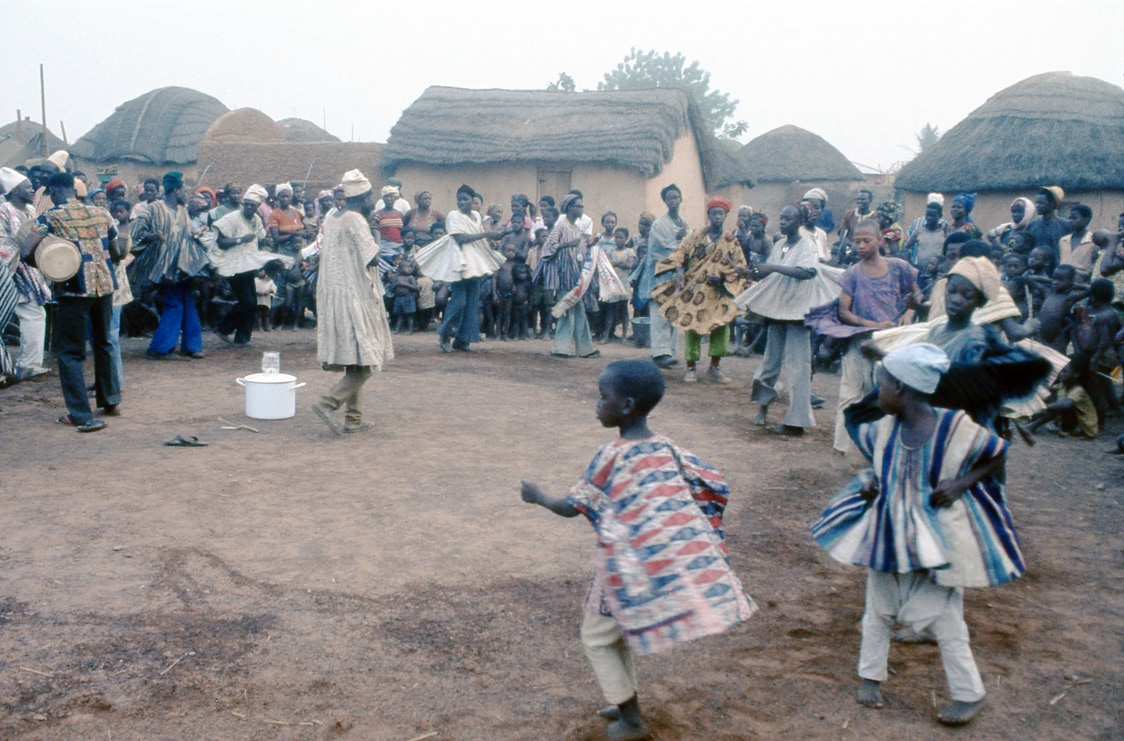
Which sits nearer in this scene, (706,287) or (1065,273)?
(1065,273)

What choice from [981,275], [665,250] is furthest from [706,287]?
[981,275]

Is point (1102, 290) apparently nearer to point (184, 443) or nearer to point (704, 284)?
point (704, 284)

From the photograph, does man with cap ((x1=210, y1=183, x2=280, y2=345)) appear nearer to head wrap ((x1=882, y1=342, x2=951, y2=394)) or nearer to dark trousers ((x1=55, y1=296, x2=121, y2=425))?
dark trousers ((x1=55, y1=296, x2=121, y2=425))

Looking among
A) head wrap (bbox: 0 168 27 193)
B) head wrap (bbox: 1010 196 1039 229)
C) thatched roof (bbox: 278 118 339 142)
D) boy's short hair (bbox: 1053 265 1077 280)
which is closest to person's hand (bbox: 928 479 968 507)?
boy's short hair (bbox: 1053 265 1077 280)

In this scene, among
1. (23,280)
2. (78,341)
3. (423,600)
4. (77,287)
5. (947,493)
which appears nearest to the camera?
(947,493)

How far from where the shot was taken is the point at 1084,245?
953cm

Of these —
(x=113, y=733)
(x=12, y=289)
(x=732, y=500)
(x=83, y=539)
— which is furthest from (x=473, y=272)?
(x=113, y=733)

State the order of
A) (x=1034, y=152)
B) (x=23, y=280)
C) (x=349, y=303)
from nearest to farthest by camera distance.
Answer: (x=349, y=303) → (x=23, y=280) → (x=1034, y=152)

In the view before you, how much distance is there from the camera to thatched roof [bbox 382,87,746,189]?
1880 centimetres

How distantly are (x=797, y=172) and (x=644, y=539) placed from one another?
24.8 meters

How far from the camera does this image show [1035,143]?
59.9 feet

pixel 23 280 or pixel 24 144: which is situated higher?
pixel 24 144

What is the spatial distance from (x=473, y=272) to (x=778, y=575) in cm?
707

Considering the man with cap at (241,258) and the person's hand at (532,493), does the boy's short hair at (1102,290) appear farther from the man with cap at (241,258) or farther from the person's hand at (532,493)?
the man with cap at (241,258)
